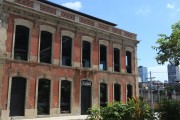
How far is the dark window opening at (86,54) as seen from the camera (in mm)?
24069

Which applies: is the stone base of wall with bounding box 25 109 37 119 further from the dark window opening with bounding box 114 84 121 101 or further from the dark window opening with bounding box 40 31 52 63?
the dark window opening with bounding box 114 84 121 101

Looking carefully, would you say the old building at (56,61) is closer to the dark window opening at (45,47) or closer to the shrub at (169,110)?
the dark window opening at (45,47)

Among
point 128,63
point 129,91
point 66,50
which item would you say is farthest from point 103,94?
point 66,50

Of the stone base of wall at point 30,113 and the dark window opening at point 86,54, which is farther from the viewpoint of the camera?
the dark window opening at point 86,54

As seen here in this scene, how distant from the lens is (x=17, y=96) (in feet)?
61.7

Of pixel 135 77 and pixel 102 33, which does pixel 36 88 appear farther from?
pixel 135 77

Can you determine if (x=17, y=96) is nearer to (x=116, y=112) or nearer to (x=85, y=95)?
(x=85, y=95)

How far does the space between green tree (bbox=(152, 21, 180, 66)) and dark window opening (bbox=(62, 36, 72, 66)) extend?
10413 millimetres

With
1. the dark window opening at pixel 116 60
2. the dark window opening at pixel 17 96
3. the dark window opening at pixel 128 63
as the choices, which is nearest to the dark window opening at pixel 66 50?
the dark window opening at pixel 17 96

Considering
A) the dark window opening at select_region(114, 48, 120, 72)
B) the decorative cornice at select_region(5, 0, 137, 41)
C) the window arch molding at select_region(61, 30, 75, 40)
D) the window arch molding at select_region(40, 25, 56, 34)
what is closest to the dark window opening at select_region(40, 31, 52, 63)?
the window arch molding at select_region(40, 25, 56, 34)

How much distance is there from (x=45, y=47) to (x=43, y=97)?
424cm

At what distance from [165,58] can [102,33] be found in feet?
41.9

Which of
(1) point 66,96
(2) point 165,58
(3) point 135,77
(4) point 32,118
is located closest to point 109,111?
(2) point 165,58

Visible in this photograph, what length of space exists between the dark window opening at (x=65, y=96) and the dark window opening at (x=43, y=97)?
1.45 m
